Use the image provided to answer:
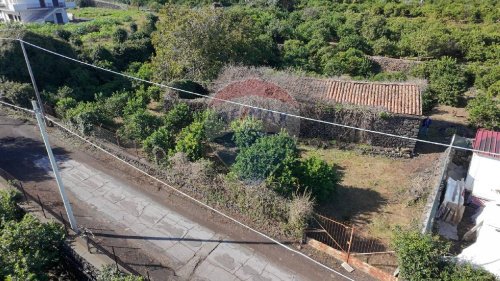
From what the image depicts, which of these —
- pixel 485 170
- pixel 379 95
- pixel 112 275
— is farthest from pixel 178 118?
pixel 485 170

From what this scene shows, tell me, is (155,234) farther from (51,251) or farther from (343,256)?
(343,256)

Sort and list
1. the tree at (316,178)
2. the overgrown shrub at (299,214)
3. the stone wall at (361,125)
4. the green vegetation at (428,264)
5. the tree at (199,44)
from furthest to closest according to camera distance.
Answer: the tree at (199,44)
the stone wall at (361,125)
the tree at (316,178)
the overgrown shrub at (299,214)
the green vegetation at (428,264)

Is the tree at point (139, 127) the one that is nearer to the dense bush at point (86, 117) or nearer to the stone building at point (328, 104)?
the dense bush at point (86, 117)

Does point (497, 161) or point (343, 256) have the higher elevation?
point (497, 161)

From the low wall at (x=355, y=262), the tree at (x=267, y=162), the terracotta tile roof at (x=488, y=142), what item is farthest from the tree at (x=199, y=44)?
the terracotta tile roof at (x=488, y=142)

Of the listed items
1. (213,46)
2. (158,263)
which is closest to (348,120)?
(213,46)
